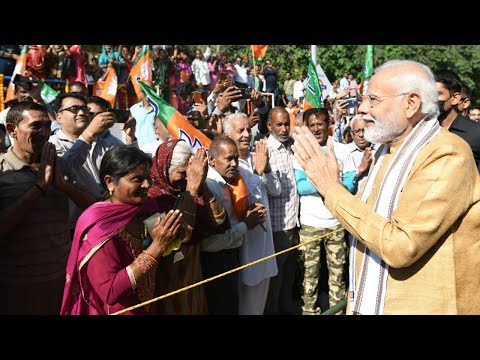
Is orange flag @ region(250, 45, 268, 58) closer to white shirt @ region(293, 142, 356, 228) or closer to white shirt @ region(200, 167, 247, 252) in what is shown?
white shirt @ region(293, 142, 356, 228)

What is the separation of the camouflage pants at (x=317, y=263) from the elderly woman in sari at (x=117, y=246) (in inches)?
106

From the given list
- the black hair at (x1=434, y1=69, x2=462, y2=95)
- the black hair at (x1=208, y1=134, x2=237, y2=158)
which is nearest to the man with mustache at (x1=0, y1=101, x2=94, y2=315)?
the black hair at (x1=208, y1=134, x2=237, y2=158)

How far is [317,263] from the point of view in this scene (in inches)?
220

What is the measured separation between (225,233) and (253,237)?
0.70 m

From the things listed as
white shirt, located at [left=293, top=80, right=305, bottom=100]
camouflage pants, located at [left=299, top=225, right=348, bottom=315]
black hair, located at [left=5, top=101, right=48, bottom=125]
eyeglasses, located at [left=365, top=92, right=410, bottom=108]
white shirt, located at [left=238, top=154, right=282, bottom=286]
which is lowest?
camouflage pants, located at [left=299, top=225, right=348, bottom=315]

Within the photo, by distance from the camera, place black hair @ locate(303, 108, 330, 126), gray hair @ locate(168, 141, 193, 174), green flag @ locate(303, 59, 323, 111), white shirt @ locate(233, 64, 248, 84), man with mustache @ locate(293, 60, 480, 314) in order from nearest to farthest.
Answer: man with mustache @ locate(293, 60, 480, 314)
gray hair @ locate(168, 141, 193, 174)
black hair @ locate(303, 108, 330, 126)
green flag @ locate(303, 59, 323, 111)
white shirt @ locate(233, 64, 248, 84)

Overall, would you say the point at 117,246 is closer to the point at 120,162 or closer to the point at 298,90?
the point at 120,162

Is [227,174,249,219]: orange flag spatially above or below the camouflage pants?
above

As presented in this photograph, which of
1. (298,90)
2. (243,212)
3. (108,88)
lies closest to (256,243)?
(243,212)

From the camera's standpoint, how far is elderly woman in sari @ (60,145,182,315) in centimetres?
277

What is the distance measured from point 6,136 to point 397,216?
319cm

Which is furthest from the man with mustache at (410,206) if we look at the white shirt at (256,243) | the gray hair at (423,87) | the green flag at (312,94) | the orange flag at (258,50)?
the orange flag at (258,50)

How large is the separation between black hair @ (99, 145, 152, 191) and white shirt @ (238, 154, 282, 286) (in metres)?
1.72
